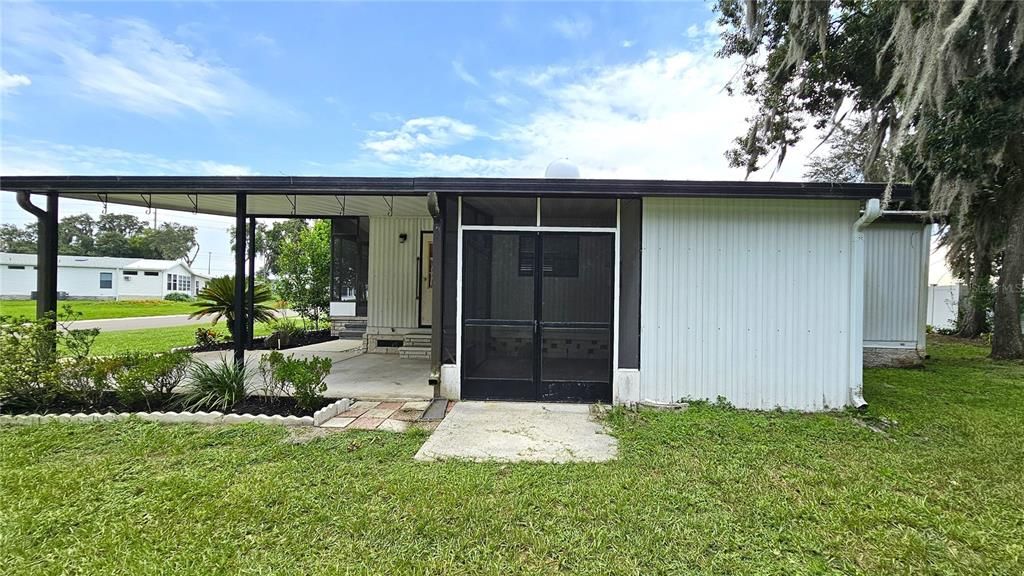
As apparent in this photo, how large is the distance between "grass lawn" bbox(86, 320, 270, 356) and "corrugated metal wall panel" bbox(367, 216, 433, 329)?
334 cm

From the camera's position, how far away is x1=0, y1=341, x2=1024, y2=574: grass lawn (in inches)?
83.1

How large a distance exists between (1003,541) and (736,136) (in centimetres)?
1027

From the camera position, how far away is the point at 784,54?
30.1ft

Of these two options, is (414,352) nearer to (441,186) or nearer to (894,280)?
(441,186)

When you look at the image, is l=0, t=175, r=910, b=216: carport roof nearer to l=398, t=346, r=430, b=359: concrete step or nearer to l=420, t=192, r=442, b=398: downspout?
l=420, t=192, r=442, b=398: downspout

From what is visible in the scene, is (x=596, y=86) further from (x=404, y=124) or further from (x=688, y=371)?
(x=688, y=371)

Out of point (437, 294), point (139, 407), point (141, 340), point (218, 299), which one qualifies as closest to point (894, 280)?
point (437, 294)

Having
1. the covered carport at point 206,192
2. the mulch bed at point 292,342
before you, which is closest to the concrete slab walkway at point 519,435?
the covered carport at point 206,192

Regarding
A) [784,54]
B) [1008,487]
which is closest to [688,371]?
[1008,487]

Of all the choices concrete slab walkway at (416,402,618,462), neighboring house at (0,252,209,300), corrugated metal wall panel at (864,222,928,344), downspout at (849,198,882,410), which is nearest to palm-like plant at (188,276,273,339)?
concrete slab walkway at (416,402,618,462)

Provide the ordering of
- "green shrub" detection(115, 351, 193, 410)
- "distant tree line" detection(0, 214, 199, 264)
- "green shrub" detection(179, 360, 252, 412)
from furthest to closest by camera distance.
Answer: "distant tree line" detection(0, 214, 199, 264) → "green shrub" detection(179, 360, 252, 412) → "green shrub" detection(115, 351, 193, 410)

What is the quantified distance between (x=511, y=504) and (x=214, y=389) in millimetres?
3436

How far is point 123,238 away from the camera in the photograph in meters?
40.6

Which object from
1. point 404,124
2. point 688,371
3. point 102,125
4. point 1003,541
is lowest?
point 1003,541
